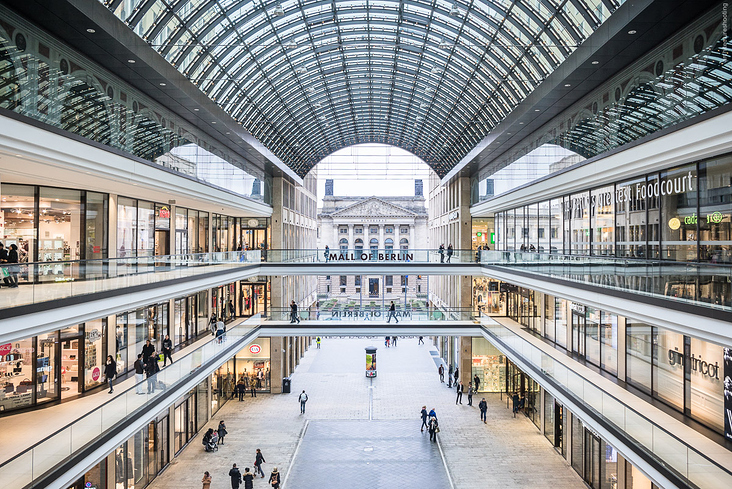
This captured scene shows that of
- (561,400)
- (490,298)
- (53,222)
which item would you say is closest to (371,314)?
(490,298)

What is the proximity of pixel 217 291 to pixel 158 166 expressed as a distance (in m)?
12.4

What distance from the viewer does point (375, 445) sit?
20.6 metres

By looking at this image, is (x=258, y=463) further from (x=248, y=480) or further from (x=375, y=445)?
(x=375, y=445)

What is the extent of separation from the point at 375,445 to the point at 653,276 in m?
14.1

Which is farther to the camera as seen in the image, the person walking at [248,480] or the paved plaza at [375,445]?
the paved plaza at [375,445]

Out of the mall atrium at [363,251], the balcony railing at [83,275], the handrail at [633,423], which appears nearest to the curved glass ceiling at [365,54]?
the mall atrium at [363,251]

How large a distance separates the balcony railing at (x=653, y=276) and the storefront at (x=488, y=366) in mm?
12701

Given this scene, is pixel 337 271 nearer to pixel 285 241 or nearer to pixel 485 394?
pixel 285 241

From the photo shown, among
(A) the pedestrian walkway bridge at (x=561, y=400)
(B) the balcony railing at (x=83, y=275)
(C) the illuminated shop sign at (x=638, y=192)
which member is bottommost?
(A) the pedestrian walkway bridge at (x=561, y=400)

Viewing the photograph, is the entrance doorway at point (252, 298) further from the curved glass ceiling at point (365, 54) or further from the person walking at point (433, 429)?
the person walking at point (433, 429)

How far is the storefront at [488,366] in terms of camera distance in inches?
1148

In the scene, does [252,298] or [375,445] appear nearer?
[375,445]

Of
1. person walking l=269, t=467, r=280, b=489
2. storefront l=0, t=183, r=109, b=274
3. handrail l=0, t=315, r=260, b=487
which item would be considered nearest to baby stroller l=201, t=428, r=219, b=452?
handrail l=0, t=315, r=260, b=487

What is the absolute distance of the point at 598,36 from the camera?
11.2m
